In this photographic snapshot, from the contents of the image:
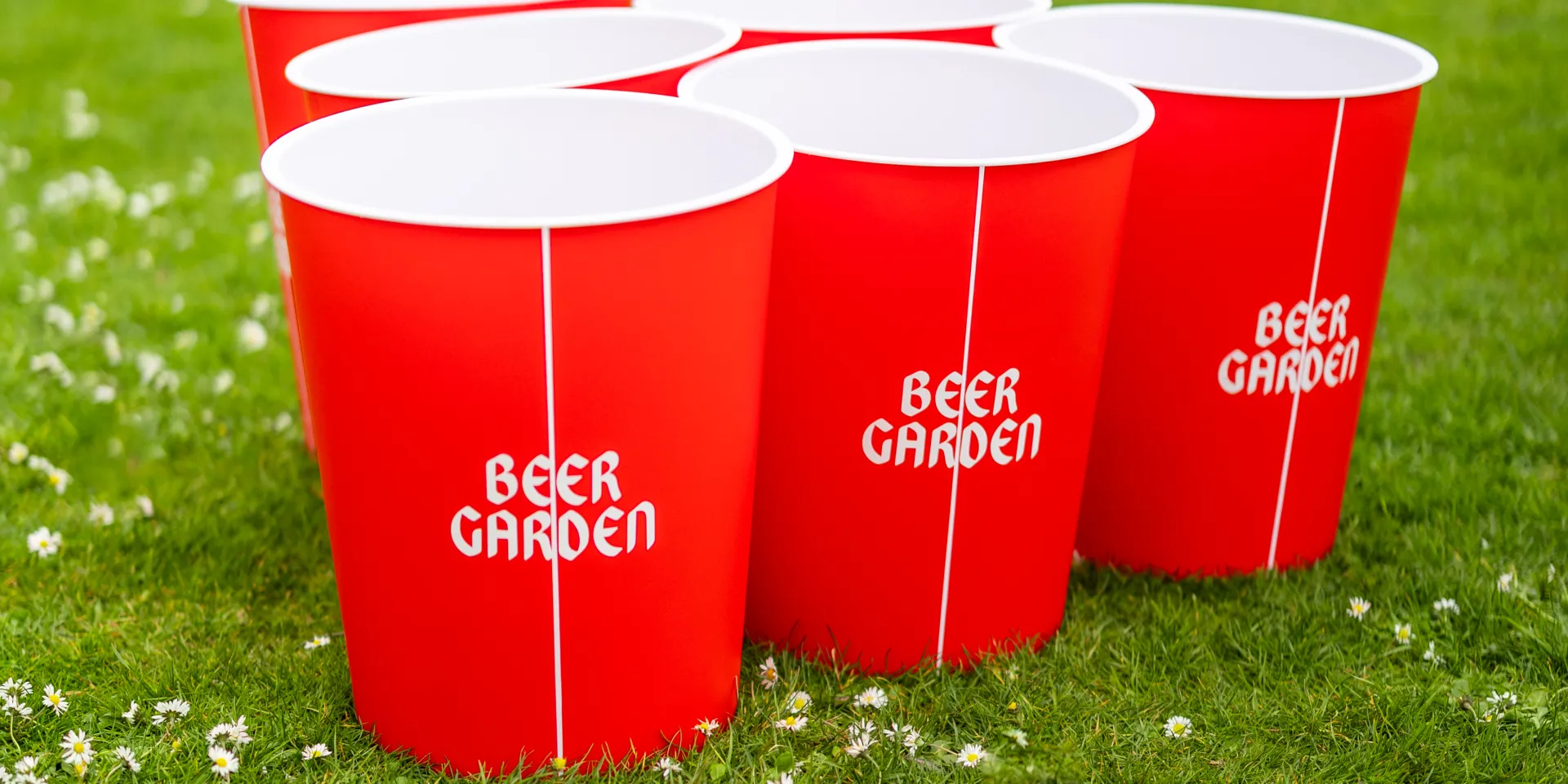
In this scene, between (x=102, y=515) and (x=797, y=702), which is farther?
(x=102, y=515)

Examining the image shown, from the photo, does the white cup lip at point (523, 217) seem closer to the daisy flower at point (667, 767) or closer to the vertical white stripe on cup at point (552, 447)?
the vertical white stripe on cup at point (552, 447)

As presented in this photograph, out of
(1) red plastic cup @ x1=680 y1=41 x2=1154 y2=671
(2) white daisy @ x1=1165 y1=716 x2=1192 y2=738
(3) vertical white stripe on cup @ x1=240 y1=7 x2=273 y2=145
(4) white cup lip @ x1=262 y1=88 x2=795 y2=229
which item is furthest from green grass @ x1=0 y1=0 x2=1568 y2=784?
(4) white cup lip @ x1=262 y1=88 x2=795 y2=229

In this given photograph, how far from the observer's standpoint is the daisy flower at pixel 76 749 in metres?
2.37

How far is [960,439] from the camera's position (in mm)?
2516

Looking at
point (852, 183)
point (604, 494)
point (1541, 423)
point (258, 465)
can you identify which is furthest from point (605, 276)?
point (1541, 423)

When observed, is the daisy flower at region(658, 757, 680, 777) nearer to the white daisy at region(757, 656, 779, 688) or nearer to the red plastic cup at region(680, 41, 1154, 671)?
the white daisy at region(757, 656, 779, 688)

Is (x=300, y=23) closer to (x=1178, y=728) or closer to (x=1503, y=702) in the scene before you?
(x=1178, y=728)

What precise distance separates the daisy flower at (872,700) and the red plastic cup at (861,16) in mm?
1263

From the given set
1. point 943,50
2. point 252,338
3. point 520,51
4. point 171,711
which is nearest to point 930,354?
point 943,50

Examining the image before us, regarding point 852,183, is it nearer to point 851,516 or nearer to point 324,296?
point 851,516

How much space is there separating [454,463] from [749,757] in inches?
28.3

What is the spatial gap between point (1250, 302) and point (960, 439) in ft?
2.33

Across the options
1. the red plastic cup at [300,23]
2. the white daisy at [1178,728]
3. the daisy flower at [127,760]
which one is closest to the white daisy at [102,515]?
the red plastic cup at [300,23]

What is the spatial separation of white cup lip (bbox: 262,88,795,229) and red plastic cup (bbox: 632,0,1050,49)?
1.91 ft
